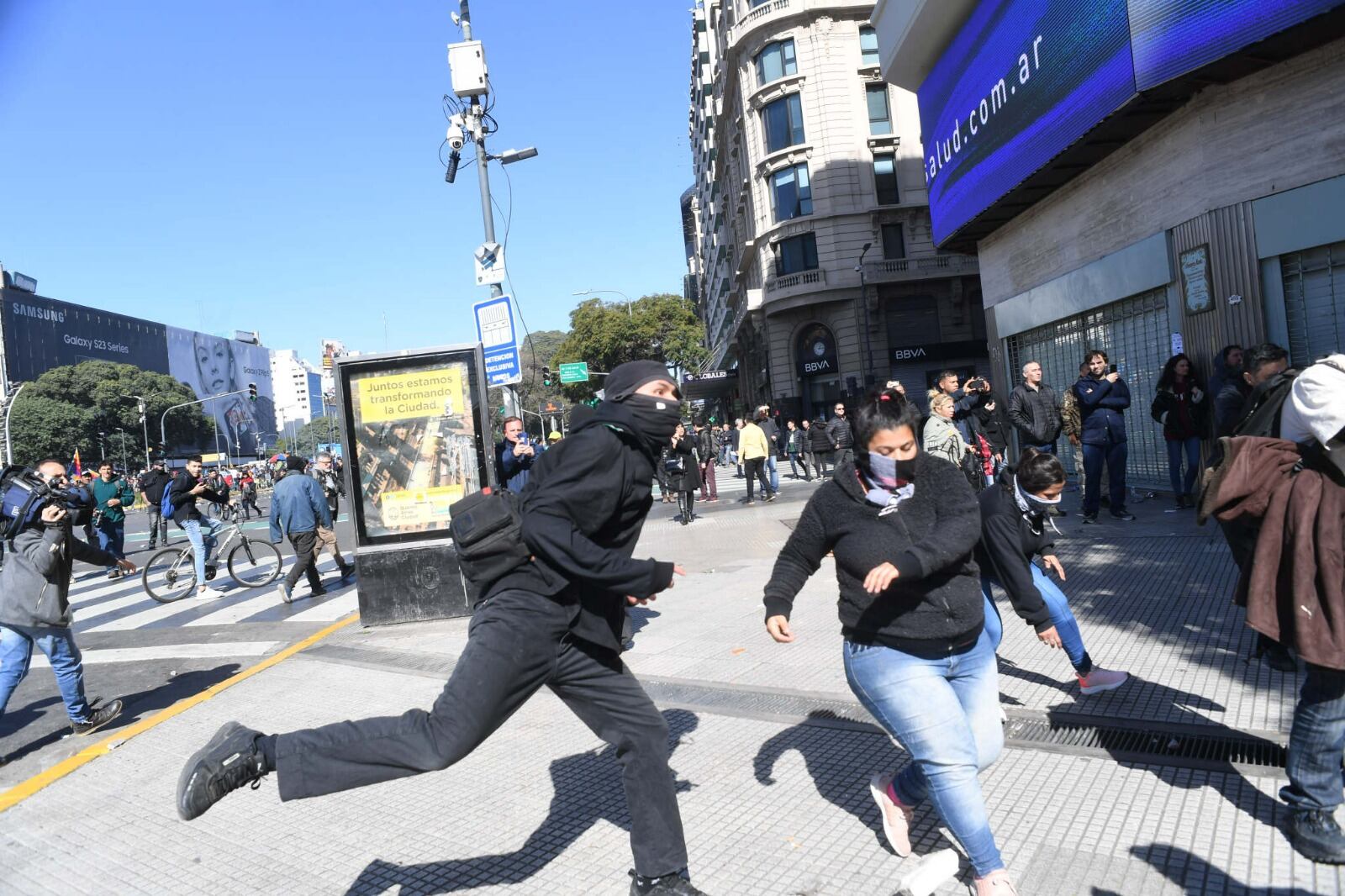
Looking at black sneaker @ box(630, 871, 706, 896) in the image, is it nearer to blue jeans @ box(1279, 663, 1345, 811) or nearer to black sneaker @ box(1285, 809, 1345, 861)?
black sneaker @ box(1285, 809, 1345, 861)

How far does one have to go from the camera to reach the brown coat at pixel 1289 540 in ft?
9.21

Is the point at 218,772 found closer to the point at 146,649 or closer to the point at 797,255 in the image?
the point at 146,649

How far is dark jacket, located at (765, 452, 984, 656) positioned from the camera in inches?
109

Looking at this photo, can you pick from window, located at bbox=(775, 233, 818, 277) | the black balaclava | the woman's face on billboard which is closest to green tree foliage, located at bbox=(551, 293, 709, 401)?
window, located at bbox=(775, 233, 818, 277)

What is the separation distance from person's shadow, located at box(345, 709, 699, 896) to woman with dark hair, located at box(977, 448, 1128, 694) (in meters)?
1.63

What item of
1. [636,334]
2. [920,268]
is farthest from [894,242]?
[636,334]

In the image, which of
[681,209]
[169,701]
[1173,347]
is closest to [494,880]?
[169,701]

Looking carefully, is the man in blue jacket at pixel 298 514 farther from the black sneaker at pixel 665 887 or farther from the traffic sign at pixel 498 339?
the black sneaker at pixel 665 887

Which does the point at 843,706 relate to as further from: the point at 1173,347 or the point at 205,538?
the point at 205,538

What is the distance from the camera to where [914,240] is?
122ft

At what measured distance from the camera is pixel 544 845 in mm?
3480

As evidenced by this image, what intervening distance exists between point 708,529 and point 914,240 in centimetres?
2710

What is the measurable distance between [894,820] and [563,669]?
4.23ft

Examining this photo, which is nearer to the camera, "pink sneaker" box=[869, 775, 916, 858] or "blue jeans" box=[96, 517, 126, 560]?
"pink sneaker" box=[869, 775, 916, 858]
